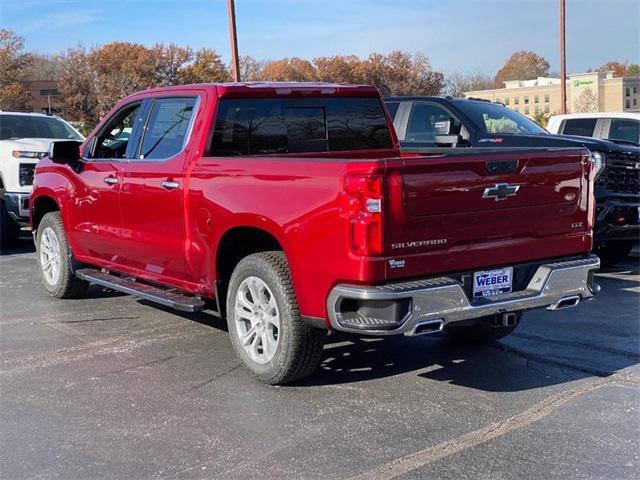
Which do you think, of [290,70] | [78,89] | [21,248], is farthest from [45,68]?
[21,248]

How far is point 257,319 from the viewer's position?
507 centimetres

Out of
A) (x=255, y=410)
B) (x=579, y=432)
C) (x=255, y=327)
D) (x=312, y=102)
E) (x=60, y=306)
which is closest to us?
(x=579, y=432)

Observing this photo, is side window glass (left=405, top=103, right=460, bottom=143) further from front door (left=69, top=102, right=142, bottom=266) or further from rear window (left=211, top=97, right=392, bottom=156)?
front door (left=69, top=102, right=142, bottom=266)

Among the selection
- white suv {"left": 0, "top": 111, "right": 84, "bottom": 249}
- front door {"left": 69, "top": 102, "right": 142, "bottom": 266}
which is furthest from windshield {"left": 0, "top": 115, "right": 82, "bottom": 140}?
front door {"left": 69, "top": 102, "right": 142, "bottom": 266}

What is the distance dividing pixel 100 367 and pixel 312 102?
2619 mm

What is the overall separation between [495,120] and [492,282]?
18.3 feet

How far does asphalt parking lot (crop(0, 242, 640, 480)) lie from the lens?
384 centimetres

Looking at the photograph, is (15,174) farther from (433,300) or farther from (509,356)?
(433,300)

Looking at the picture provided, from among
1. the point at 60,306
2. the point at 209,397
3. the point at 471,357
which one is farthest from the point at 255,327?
the point at 60,306

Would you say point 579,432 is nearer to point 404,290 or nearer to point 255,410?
point 404,290

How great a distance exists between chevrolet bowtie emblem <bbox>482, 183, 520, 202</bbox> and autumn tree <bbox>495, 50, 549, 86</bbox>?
152m

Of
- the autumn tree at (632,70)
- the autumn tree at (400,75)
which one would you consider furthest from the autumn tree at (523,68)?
the autumn tree at (400,75)

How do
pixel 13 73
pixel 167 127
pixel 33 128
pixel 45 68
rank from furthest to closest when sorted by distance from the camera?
pixel 45 68 → pixel 13 73 → pixel 33 128 → pixel 167 127

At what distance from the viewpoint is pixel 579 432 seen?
13.7ft
